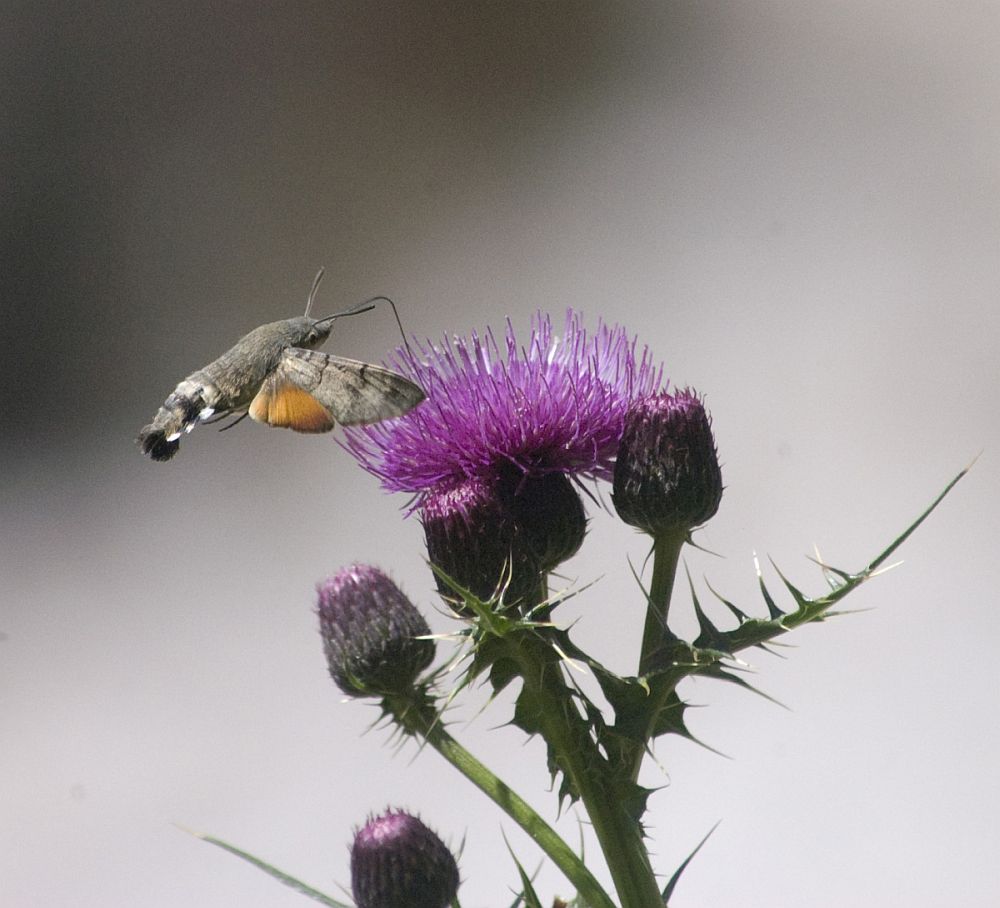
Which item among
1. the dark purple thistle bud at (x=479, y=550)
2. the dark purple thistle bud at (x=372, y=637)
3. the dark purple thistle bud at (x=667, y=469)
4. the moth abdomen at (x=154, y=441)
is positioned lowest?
the dark purple thistle bud at (x=372, y=637)

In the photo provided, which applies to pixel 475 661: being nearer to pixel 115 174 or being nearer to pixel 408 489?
pixel 408 489

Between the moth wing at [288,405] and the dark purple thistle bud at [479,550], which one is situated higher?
the moth wing at [288,405]

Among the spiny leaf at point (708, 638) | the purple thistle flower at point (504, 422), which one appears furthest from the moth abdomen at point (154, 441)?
the spiny leaf at point (708, 638)

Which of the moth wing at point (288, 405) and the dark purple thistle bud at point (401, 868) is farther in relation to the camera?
the moth wing at point (288, 405)

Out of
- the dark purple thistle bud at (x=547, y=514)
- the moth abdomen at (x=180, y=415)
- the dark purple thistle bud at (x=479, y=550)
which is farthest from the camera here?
the moth abdomen at (x=180, y=415)

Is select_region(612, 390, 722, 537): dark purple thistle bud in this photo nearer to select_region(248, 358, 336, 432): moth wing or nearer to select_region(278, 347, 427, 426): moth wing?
select_region(278, 347, 427, 426): moth wing

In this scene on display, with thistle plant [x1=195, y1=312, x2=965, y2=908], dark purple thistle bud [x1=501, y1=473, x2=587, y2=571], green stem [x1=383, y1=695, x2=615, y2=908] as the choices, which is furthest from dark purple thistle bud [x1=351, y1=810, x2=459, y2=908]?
dark purple thistle bud [x1=501, y1=473, x2=587, y2=571]

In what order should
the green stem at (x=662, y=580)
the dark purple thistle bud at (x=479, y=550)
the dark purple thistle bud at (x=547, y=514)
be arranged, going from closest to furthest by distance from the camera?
1. the green stem at (x=662, y=580)
2. the dark purple thistle bud at (x=479, y=550)
3. the dark purple thistle bud at (x=547, y=514)

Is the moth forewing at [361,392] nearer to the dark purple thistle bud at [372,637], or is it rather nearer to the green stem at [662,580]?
the dark purple thistle bud at [372,637]

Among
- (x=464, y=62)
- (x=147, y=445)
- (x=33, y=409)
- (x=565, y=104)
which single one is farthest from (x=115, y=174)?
(x=147, y=445)
